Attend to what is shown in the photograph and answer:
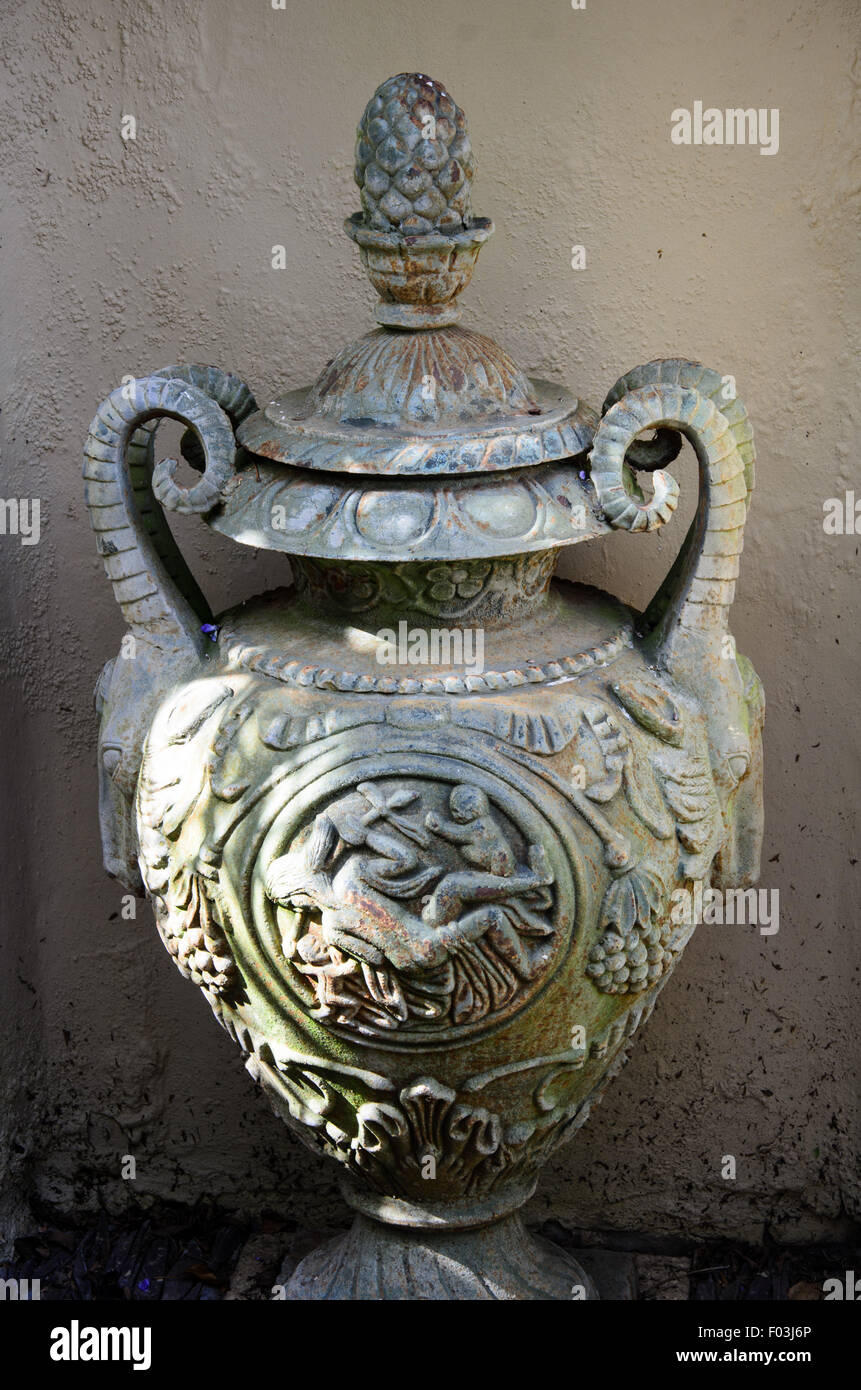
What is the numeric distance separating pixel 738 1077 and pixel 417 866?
1.26 metres

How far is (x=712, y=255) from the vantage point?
9.64 feet

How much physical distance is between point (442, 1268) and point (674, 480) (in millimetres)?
1401

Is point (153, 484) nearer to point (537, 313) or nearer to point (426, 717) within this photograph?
point (426, 717)

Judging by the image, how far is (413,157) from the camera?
7.82ft

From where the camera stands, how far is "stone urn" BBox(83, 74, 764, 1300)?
235cm

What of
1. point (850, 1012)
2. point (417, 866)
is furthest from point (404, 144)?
point (850, 1012)

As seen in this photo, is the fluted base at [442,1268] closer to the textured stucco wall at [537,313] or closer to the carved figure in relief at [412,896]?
the textured stucco wall at [537,313]

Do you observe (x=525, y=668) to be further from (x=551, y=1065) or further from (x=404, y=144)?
(x=404, y=144)

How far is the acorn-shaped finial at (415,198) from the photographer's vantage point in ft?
7.81

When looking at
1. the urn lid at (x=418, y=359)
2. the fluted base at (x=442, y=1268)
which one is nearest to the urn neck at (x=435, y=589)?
the urn lid at (x=418, y=359)

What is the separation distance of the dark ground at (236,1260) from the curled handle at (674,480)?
54.7 inches

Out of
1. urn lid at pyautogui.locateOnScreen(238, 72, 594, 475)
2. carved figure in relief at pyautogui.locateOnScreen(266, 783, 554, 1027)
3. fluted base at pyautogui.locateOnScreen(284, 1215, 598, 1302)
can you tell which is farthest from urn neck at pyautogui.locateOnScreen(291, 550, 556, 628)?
fluted base at pyautogui.locateOnScreen(284, 1215, 598, 1302)

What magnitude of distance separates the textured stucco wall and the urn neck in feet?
1.82

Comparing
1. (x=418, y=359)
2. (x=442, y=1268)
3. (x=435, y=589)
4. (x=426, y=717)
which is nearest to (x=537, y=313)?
(x=418, y=359)
